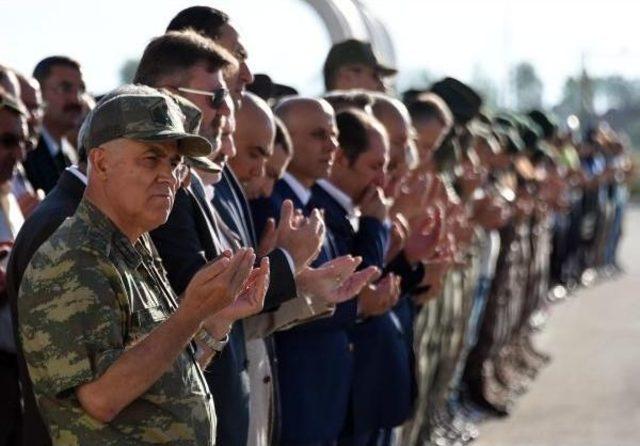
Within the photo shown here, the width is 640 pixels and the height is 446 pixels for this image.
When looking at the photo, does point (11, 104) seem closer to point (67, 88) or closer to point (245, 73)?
point (245, 73)

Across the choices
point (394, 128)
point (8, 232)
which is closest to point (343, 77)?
point (394, 128)

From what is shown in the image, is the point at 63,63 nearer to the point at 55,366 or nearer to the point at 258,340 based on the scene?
the point at 258,340

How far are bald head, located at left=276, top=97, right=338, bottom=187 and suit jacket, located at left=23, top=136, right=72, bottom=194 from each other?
976 millimetres

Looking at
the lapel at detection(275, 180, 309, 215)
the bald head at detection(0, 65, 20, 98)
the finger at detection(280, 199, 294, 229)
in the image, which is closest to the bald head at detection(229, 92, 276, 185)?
the finger at detection(280, 199, 294, 229)

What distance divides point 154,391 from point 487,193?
779 centimetres

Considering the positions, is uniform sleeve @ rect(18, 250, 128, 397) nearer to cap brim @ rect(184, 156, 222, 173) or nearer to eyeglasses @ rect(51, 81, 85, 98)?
cap brim @ rect(184, 156, 222, 173)

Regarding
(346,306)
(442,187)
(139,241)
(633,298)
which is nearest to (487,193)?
(442,187)

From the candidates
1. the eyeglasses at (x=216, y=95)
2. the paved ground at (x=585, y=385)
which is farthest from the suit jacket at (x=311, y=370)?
the paved ground at (x=585, y=385)

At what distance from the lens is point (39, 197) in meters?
6.19

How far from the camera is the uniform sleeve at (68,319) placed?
391cm

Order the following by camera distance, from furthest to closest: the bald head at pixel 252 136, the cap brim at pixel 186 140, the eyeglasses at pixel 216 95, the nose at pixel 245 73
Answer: the bald head at pixel 252 136, the nose at pixel 245 73, the eyeglasses at pixel 216 95, the cap brim at pixel 186 140

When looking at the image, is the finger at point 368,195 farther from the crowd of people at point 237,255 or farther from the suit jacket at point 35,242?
the suit jacket at point 35,242

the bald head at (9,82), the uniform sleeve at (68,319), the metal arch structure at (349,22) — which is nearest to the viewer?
the uniform sleeve at (68,319)

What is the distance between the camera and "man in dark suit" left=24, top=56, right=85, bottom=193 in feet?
23.6
